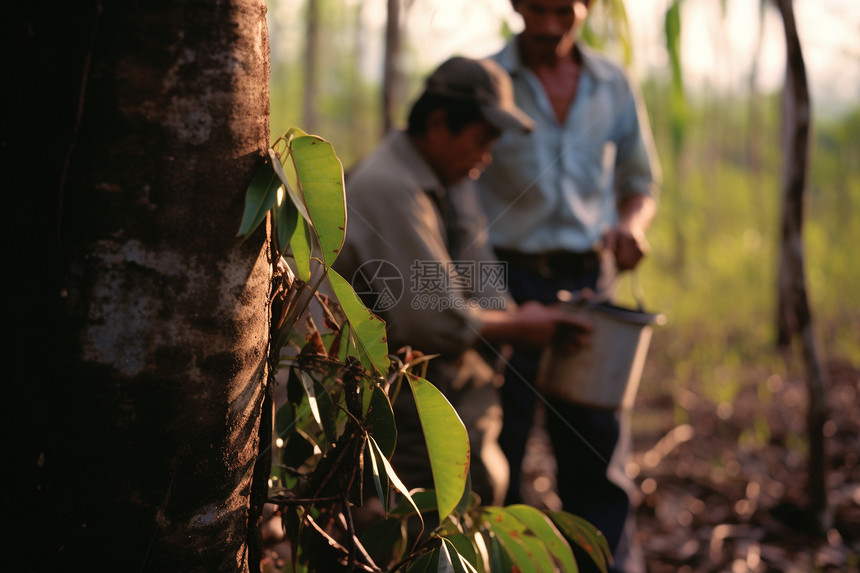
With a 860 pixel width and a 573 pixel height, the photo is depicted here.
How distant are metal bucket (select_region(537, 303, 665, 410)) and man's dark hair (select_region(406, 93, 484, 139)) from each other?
1.74ft

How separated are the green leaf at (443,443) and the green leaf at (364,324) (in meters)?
0.05

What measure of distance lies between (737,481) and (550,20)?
203 cm

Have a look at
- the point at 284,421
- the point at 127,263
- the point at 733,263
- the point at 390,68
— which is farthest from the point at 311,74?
the point at 127,263

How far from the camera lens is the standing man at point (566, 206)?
207 centimetres

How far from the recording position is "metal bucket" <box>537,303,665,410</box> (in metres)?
1.80

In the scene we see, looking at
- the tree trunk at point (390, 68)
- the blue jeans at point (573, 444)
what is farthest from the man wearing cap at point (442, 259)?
the tree trunk at point (390, 68)

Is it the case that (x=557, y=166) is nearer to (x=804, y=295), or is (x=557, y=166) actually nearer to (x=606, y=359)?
(x=606, y=359)

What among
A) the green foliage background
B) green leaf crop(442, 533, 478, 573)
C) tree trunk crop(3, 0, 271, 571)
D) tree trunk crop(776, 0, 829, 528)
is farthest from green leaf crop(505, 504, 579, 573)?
tree trunk crop(776, 0, 829, 528)

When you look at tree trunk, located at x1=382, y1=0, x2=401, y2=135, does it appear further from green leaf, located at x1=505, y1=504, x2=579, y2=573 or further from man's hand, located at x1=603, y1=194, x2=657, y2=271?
green leaf, located at x1=505, y1=504, x2=579, y2=573

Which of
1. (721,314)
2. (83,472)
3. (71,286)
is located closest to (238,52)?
(71,286)

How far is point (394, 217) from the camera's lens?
1609mm

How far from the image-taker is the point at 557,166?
2.18 metres

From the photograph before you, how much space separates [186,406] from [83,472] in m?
0.10

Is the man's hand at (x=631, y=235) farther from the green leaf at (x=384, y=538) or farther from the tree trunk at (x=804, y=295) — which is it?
the green leaf at (x=384, y=538)
